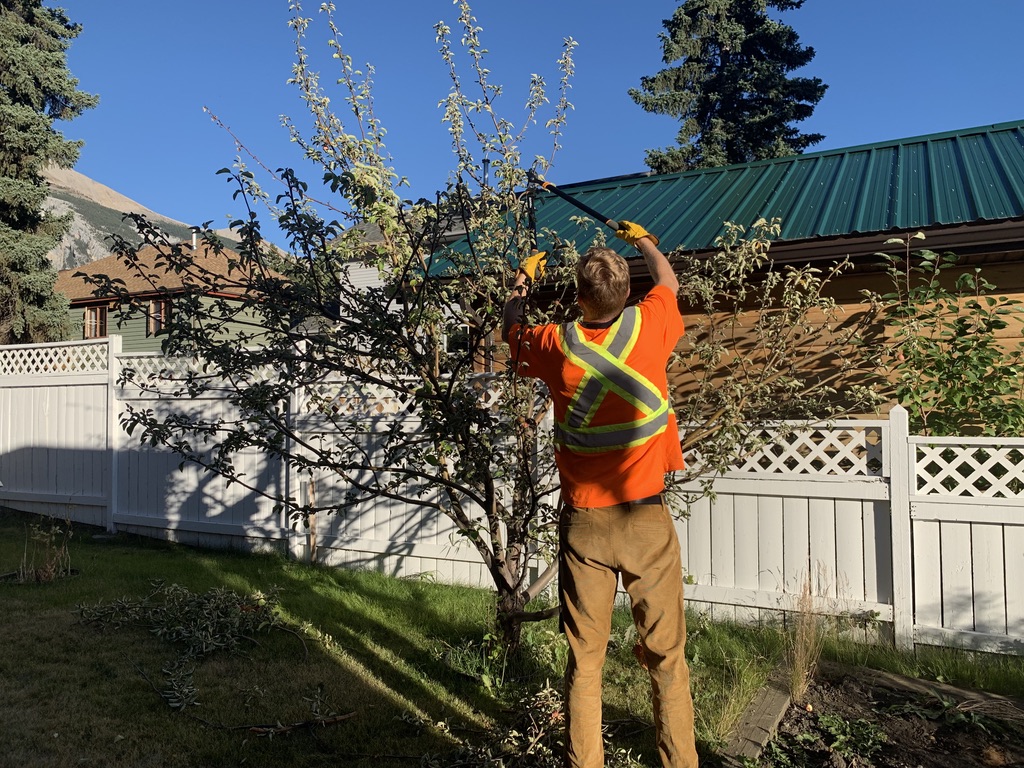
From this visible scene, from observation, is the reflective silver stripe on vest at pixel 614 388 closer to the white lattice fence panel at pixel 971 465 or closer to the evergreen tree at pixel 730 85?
the white lattice fence panel at pixel 971 465

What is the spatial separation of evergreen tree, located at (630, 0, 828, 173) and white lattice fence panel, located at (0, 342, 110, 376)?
1590 cm

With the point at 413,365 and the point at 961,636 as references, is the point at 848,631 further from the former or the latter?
the point at 413,365

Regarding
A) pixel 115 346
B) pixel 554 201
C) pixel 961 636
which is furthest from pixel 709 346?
pixel 115 346

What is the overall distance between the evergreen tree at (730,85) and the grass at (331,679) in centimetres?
1819

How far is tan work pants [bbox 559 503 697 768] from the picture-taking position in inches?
106

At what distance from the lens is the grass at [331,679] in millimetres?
3504

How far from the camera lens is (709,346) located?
4.82 meters

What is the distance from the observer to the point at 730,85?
21.7m

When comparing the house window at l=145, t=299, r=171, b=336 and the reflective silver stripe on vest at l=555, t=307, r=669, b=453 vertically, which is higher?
the house window at l=145, t=299, r=171, b=336

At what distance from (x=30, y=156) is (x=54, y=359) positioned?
913 centimetres

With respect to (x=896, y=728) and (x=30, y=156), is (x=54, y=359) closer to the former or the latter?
(x=30, y=156)

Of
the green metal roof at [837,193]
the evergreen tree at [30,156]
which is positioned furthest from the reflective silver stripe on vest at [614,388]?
the evergreen tree at [30,156]

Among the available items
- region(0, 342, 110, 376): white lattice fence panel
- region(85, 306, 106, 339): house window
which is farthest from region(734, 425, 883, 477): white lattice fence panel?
region(85, 306, 106, 339): house window

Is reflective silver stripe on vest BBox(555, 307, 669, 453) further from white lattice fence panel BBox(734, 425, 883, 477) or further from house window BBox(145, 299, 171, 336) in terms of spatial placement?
white lattice fence panel BBox(734, 425, 883, 477)
